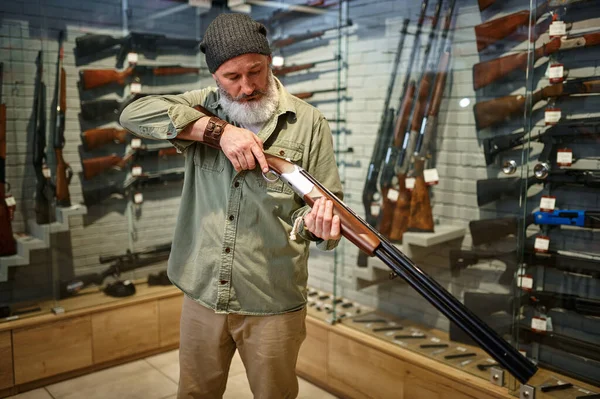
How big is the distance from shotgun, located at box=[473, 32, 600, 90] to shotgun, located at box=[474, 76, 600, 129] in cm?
12

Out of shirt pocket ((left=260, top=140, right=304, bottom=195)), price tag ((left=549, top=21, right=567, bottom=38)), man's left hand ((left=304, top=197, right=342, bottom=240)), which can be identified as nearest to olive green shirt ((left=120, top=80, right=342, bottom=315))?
shirt pocket ((left=260, top=140, right=304, bottom=195))

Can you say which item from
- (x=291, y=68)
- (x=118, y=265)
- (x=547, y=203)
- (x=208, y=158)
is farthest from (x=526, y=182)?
(x=118, y=265)

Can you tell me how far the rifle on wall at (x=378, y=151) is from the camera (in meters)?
3.13

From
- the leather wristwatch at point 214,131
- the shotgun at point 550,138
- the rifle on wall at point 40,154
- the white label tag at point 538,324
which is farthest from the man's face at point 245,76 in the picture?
the rifle on wall at point 40,154

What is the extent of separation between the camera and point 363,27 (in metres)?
3.24

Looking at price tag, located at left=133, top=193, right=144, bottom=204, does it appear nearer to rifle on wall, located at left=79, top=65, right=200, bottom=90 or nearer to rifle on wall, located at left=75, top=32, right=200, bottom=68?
rifle on wall, located at left=79, top=65, right=200, bottom=90

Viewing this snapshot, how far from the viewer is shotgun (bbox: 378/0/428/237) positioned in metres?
3.00

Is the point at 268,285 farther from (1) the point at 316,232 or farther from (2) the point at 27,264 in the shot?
(2) the point at 27,264

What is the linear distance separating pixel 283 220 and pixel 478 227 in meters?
1.38

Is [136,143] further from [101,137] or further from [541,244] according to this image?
[541,244]

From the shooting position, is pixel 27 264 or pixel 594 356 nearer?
pixel 594 356

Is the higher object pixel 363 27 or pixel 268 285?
pixel 363 27

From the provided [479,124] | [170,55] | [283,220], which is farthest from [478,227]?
A: [170,55]

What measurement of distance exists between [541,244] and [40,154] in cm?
299
